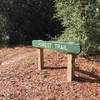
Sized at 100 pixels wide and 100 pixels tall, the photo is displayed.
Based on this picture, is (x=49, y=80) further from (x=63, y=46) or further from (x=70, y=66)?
(x=63, y=46)

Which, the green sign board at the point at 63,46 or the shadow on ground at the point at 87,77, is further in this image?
the shadow on ground at the point at 87,77

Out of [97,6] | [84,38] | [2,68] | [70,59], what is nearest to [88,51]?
[84,38]

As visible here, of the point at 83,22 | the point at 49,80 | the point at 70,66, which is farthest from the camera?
the point at 83,22

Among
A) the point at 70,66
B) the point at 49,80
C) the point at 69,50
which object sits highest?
the point at 69,50

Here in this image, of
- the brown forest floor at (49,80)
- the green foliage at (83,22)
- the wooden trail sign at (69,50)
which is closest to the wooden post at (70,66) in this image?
the wooden trail sign at (69,50)

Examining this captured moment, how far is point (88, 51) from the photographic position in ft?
28.4

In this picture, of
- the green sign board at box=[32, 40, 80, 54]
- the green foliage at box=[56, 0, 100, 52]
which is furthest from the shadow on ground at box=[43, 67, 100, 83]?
the green foliage at box=[56, 0, 100, 52]

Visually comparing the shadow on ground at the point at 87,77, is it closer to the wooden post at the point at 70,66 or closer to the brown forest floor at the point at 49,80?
the brown forest floor at the point at 49,80

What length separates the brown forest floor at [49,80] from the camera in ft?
21.2

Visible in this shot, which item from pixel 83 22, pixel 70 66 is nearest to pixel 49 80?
pixel 70 66

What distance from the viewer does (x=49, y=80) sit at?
23.4ft

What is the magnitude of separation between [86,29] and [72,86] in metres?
2.24

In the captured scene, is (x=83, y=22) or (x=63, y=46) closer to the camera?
(x=63, y=46)

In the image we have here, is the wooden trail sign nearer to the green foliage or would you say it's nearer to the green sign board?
the green sign board
